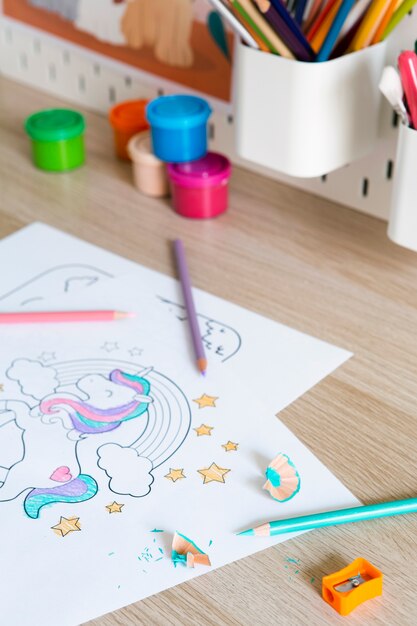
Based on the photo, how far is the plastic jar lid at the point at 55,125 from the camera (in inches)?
34.4

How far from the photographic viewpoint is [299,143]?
711mm

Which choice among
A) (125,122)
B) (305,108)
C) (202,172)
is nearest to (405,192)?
(305,108)

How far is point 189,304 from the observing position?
0.70 metres

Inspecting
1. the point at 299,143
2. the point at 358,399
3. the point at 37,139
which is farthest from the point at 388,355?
the point at 37,139

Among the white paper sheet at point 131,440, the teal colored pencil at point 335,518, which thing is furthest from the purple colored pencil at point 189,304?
the teal colored pencil at point 335,518

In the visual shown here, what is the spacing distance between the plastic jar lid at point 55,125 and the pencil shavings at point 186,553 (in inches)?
18.7

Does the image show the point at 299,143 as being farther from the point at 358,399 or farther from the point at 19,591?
the point at 19,591

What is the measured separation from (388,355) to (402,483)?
126mm

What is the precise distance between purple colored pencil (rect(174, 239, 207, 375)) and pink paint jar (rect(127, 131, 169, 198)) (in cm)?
9

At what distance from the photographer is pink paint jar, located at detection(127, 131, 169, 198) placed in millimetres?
833

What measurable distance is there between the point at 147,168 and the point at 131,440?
33 cm

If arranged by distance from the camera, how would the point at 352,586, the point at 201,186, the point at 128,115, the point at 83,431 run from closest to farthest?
the point at 352,586 < the point at 83,431 < the point at 201,186 < the point at 128,115

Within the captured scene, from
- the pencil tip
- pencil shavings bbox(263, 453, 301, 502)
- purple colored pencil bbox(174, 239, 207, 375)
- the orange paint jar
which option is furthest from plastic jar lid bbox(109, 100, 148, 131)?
pencil shavings bbox(263, 453, 301, 502)

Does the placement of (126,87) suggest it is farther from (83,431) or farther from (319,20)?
(83,431)
